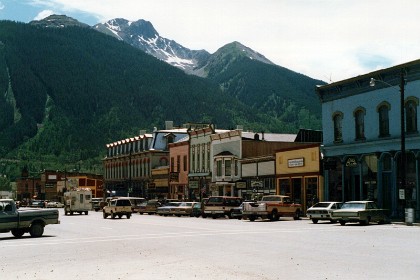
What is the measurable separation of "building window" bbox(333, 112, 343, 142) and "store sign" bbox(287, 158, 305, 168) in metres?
5.45

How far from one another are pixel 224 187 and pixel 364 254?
55114 mm

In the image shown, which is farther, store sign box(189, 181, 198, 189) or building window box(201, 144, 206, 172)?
store sign box(189, 181, 198, 189)

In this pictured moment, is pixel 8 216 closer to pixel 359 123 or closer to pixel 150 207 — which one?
pixel 359 123

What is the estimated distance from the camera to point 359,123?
50.8 meters

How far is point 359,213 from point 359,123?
14441 millimetres

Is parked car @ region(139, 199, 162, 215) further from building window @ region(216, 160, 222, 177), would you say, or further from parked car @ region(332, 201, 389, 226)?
parked car @ region(332, 201, 389, 226)

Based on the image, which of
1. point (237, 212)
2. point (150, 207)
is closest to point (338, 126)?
point (237, 212)

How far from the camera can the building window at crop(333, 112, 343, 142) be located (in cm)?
5316

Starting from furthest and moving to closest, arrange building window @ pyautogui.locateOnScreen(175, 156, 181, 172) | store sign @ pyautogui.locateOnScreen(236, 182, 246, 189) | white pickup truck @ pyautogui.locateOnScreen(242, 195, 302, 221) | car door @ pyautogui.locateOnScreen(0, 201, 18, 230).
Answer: building window @ pyautogui.locateOnScreen(175, 156, 181, 172) < store sign @ pyautogui.locateOnScreen(236, 182, 246, 189) < white pickup truck @ pyautogui.locateOnScreen(242, 195, 302, 221) < car door @ pyautogui.locateOnScreen(0, 201, 18, 230)

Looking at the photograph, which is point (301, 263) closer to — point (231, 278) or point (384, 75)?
point (231, 278)

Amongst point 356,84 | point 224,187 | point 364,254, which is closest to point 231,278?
point 364,254

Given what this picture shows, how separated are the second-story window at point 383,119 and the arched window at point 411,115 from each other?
1858 millimetres

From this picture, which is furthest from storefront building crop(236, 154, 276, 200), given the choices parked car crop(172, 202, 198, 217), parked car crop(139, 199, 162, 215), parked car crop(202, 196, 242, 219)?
parked car crop(139, 199, 162, 215)

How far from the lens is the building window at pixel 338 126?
53156 millimetres
